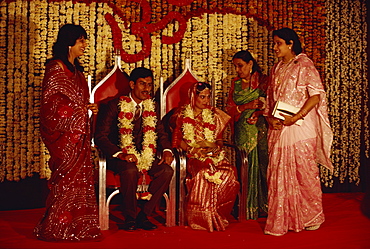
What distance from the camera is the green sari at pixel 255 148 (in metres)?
4.86

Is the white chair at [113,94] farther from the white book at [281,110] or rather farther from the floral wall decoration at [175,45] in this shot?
the white book at [281,110]

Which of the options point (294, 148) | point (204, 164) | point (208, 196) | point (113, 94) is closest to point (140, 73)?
point (113, 94)

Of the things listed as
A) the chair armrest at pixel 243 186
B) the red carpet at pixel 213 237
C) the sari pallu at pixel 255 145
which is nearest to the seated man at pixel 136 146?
the red carpet at pixel 213 237

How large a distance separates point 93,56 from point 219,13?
1.64 metres

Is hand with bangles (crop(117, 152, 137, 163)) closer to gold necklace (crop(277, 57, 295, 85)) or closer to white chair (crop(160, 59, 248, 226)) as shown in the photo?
white chair (crop(160, 59, 248, 226))

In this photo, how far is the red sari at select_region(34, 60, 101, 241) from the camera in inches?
148

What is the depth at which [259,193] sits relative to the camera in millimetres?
4875

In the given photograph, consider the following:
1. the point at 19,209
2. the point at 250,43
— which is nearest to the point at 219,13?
the point at 250,43

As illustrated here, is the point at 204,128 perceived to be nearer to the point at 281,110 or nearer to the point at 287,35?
the point at 281,110

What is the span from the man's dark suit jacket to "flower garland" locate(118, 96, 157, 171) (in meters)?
0.06

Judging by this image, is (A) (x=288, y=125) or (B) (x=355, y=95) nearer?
(A) (x=288, y=125)

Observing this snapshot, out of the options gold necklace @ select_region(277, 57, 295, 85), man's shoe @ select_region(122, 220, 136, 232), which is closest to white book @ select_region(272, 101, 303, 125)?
gold necklace @ select_region(277, 57, 295, 85)

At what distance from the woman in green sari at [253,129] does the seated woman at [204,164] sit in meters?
0.22

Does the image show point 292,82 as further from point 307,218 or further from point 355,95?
point 355,95
